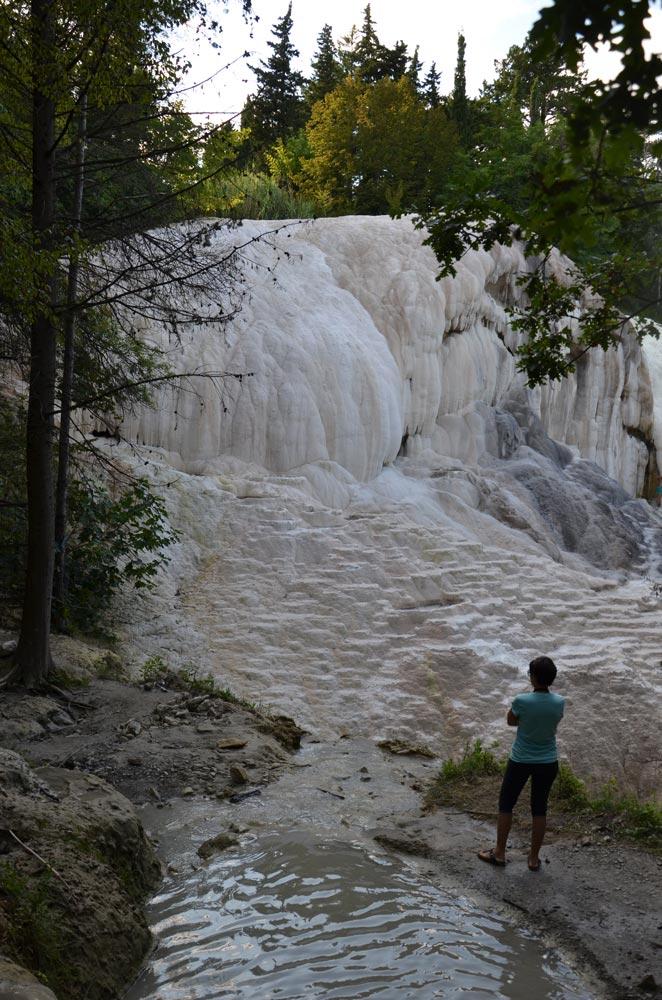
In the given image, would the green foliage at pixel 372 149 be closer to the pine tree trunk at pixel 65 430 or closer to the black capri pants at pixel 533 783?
the pine tree trunk at pixel 65 430

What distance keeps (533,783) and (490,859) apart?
0.52 m

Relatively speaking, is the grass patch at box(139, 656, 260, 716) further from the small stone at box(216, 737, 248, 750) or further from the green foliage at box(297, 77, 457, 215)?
the green foliage at box(297, 77, 457, 215)

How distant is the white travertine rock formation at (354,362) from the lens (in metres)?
14.1

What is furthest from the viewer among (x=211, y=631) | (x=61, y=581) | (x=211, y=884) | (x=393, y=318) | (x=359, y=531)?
(x=393, y=318)

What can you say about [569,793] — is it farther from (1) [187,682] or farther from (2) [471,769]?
(1) [187,682]

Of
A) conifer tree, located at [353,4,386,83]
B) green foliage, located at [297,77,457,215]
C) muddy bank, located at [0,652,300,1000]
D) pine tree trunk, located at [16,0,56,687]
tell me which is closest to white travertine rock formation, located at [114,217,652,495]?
pine tree trunk, located at [16,0,56,687]

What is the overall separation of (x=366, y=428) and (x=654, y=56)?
13214mm

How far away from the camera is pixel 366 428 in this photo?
51.5 ft

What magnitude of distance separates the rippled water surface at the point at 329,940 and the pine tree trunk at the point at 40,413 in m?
3.53

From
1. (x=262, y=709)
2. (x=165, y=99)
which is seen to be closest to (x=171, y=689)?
(x=262, y=709)

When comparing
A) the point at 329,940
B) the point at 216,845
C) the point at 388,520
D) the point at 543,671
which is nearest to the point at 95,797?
the point at 216,845

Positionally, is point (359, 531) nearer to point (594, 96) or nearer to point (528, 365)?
point (528, 365)

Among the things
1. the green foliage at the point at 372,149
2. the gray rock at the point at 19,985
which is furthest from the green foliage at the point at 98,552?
the green foliage at the point at 372,149

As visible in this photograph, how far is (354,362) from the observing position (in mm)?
15961
